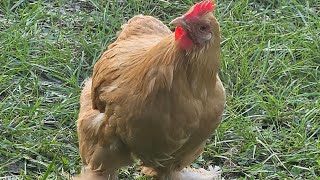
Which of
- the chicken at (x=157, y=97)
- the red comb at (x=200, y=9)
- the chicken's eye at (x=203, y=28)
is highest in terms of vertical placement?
the red comb at (x=200, y=9)

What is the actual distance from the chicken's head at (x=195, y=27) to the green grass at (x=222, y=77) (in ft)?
4.23

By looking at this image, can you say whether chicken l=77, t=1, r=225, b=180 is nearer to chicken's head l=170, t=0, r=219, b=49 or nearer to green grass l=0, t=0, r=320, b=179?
chicken's head l=170, t=0, r=219, b=49

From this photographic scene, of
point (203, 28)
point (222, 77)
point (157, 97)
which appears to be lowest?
point (222, 77)

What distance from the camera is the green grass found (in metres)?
4.58

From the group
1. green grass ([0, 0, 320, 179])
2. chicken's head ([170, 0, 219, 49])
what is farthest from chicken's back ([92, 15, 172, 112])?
green grass ([0, 0, 320, 179])

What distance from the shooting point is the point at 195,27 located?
3443mm

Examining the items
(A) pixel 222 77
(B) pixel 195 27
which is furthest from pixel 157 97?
(A) pixel 222 77

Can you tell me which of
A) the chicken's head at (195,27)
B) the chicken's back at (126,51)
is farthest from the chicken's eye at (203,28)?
the chicken's back at (126,51)

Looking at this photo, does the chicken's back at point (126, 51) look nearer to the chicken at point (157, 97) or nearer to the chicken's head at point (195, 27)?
the chicken at point (157, 97)

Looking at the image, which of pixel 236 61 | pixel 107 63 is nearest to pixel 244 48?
pixel 236 61

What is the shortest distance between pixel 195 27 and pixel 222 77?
5.99ft

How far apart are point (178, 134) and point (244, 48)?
6.48 ft

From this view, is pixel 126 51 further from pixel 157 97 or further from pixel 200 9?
pixel 200 9

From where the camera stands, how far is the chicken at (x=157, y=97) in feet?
11.5
